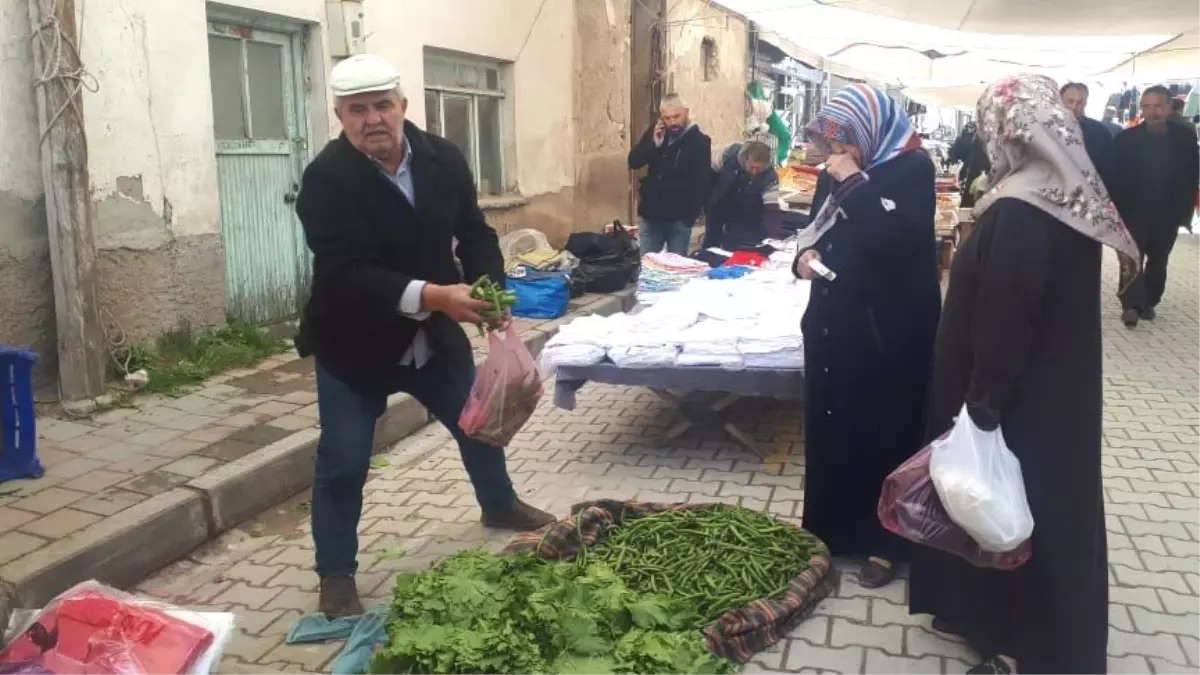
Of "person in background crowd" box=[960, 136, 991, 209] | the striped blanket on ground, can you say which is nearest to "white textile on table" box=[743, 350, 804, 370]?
the striped blanket on ground

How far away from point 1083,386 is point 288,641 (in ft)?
8.51

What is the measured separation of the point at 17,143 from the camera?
5355 mm

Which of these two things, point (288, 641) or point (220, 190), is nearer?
point (288, 641)

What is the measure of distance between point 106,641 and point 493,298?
1541 millimetres

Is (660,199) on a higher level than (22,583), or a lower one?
higher

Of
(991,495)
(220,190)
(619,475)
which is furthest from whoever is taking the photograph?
(220,190)

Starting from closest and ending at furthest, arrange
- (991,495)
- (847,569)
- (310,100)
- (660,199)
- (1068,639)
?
(991,495) → (1068,639) → (847,569) → (310,100) → (660,199)

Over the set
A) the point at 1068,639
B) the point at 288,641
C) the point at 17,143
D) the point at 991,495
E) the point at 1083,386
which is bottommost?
the point at 288,641

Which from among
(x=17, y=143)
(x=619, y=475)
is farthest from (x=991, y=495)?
(x=17, y=143)

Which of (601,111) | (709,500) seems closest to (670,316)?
(709,500)

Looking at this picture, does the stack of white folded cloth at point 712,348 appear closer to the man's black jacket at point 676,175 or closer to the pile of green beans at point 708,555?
the pile of green beans at point 708,555

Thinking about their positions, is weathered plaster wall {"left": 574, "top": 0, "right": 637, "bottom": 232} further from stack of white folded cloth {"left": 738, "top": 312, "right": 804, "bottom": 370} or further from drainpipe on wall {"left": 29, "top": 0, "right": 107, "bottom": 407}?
stack of white folded cloth {"left": 738, "top": 312, "right": 804, "bottom": 370}

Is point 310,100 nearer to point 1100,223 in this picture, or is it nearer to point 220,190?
point 220,190

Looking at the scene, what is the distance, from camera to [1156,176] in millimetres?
8508
